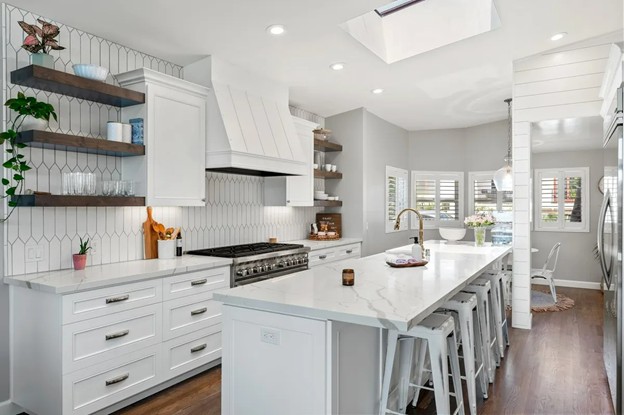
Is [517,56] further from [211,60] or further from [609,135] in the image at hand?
[211,60]

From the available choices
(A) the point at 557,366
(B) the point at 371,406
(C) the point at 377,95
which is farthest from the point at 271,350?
(C) the point at 377,95

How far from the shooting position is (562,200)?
7004 millimetres

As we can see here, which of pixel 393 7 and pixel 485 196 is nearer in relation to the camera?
pixel 393 7

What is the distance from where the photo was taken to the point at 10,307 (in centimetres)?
273

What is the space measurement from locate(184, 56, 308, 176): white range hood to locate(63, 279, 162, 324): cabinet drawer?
127 centimetres

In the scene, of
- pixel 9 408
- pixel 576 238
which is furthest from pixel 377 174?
pixel 9 408

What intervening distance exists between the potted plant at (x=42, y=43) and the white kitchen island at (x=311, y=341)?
192 cm

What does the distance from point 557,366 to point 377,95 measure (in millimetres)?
3600

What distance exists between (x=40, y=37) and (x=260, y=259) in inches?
92.4

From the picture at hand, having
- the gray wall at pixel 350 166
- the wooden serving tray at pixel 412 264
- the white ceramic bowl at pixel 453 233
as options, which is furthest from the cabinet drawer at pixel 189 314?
the white ceramic bowl at pixel 453 233

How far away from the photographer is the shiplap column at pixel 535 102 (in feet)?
14.8

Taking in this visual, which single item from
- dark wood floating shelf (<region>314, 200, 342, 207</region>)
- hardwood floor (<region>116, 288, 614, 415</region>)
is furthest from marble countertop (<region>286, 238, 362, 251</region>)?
hardwood floor (<region>116, 288, 614, 415</region>)

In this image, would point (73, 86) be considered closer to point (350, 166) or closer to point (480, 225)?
point (350, 166)

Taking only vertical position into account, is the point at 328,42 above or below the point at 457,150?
above
